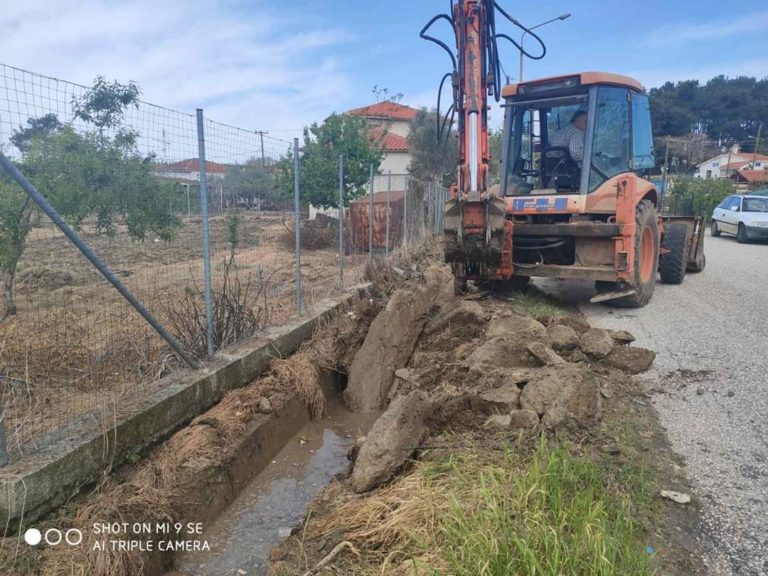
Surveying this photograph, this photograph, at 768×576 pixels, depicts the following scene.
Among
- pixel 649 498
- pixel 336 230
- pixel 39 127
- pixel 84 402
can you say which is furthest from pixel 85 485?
pixel 336 230

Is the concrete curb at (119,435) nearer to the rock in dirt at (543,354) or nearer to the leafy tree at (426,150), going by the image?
the rock in dirt at (543,354)

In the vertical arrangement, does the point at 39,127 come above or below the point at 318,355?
above

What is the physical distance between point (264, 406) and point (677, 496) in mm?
3111

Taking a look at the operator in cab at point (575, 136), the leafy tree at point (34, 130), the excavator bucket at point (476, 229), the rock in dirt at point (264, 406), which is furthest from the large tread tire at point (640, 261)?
the leafy tree at point (34, 130)

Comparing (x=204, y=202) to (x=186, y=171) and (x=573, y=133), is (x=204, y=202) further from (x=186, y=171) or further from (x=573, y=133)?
(x=573, y=133)

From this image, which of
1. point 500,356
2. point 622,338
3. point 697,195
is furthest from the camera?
point 697,195

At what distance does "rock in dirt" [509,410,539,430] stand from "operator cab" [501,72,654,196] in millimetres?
4585

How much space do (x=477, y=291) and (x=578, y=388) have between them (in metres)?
4.47

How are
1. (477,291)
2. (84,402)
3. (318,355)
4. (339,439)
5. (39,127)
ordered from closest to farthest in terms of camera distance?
(39,127) < (84,402) < (339,439) < (318,355) < (477,291)

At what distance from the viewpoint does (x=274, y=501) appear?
4020 millimetres

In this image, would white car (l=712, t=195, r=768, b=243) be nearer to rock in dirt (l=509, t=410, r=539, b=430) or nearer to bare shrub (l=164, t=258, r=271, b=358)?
rock in dirt (l=509, t=410, r=539, b=430)

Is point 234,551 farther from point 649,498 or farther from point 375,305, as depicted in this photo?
point 375,305

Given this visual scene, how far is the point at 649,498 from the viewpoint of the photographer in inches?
122

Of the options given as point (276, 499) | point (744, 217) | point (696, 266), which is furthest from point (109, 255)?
point (744, 217)
